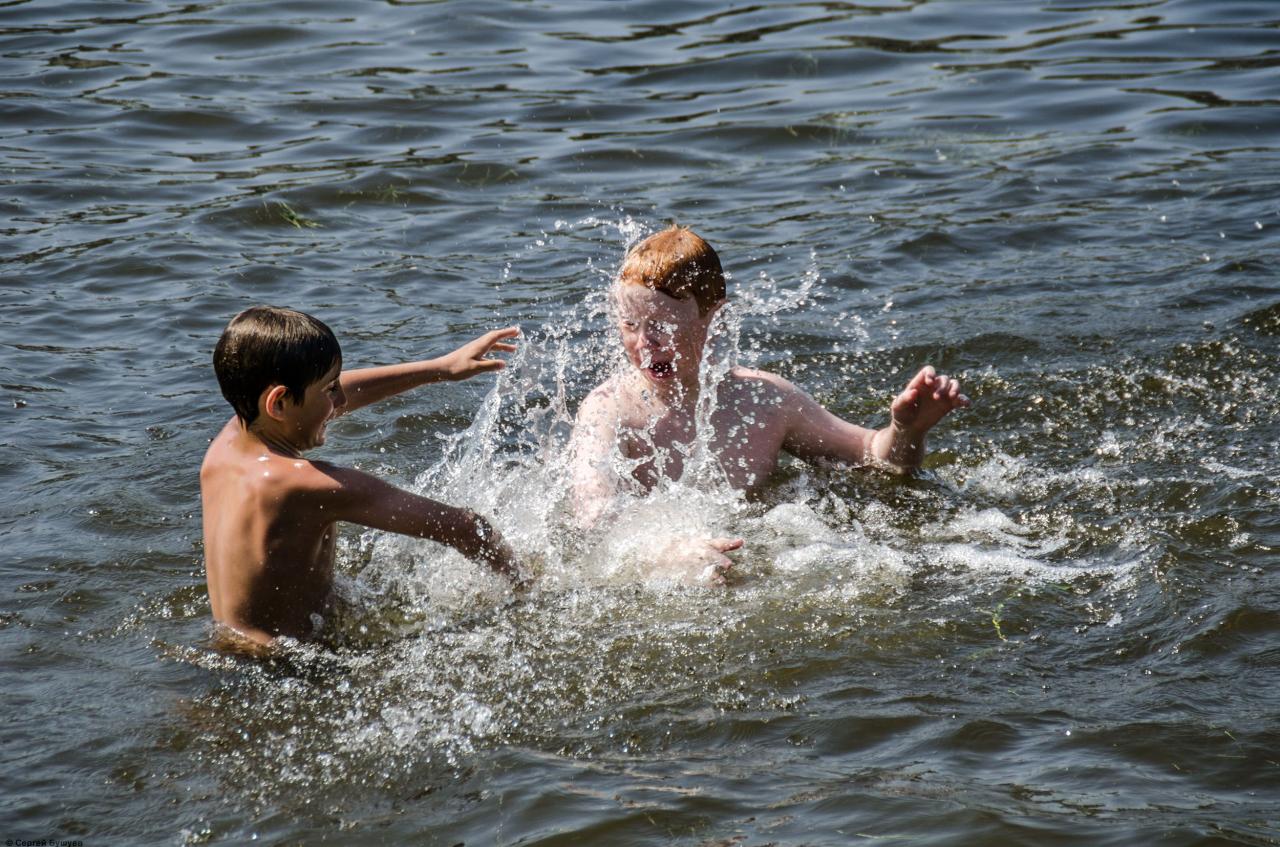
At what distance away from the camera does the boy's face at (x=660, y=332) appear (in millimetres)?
5008

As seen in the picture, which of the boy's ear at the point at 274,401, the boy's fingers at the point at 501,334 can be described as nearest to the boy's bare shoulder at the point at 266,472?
the boy's ear at the point at 274,401

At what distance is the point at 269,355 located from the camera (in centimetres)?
407

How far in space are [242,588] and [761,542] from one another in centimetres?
172

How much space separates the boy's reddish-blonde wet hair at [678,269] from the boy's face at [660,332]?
1.1 inches

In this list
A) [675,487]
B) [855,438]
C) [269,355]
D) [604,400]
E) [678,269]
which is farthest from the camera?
[855,438]

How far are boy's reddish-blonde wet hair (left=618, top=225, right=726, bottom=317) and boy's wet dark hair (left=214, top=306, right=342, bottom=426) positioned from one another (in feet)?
4.03

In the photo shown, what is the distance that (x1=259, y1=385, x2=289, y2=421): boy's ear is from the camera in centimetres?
410

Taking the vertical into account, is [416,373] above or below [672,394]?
above

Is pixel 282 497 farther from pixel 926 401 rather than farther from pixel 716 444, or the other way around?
pixel 926 401

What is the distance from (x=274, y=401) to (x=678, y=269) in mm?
1505

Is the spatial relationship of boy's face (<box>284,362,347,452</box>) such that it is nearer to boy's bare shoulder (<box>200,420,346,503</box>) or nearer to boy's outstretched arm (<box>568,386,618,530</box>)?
boy's bare shoulder (<box>200,420,346,503</box>)

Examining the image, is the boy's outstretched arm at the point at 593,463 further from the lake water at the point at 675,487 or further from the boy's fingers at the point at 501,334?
the boy's fingers at the point at 501,334

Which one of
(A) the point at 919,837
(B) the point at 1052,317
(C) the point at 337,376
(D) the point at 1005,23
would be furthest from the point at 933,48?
(A) the point at 919,837

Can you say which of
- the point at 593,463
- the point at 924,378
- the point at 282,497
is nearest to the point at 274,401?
the point at 282,497
